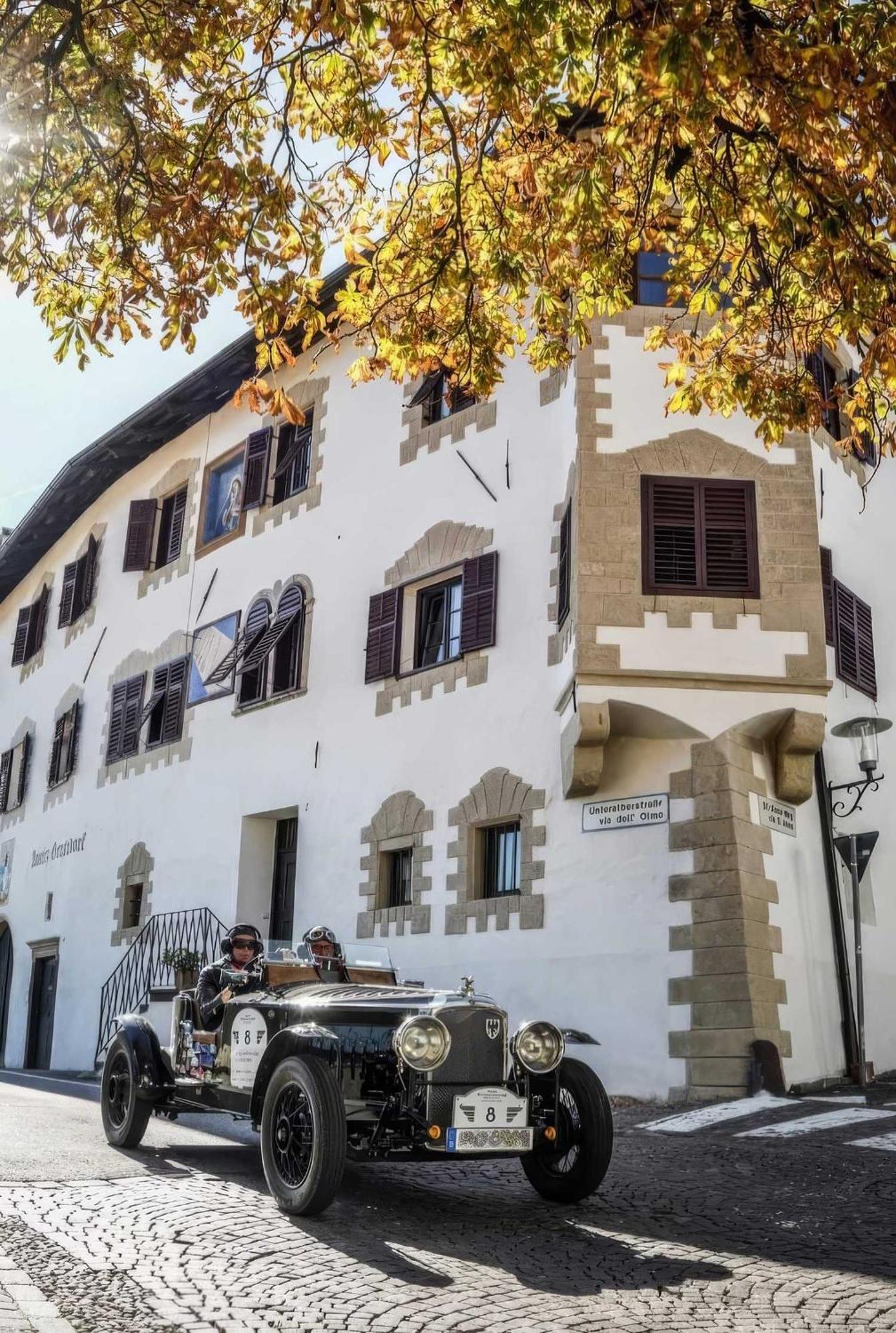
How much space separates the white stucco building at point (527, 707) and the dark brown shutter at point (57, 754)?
11.4 ft

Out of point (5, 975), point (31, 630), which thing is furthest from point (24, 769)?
point (5, 975)

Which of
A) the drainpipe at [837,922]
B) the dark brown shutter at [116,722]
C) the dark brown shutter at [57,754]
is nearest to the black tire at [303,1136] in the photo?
the drainpipe at [837,922]

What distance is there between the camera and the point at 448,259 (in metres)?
7.54

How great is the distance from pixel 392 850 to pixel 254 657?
4.20m

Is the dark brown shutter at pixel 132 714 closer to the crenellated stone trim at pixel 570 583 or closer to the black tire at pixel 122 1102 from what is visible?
the crenellated stone trim at pixel 570 583

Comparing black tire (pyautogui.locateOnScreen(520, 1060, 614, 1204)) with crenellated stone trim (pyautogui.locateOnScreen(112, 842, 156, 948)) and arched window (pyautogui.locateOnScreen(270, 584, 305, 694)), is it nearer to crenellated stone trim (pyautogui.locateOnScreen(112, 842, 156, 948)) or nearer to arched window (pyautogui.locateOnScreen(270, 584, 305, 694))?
arched window (pyautogui.locateOnScreen(270, 584, 305, 694))

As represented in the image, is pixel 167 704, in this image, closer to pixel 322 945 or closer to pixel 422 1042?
pixel 322 945

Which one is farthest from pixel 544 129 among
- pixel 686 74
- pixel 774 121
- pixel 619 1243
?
pixel 619 1243

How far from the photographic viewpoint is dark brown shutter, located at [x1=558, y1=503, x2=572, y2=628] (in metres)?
13.8

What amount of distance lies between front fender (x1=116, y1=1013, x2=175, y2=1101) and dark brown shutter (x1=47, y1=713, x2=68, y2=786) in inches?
665

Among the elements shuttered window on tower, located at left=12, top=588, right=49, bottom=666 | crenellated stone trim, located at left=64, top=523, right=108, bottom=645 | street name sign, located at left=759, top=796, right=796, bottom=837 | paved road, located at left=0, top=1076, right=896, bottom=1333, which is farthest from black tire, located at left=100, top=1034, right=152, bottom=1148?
shuttered window on tower, located at left=12, top=588, right=49, bottom=666

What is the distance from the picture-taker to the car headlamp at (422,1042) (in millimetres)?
6582

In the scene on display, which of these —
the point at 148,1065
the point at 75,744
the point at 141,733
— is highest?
the point at 75,744

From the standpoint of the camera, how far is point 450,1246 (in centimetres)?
582
